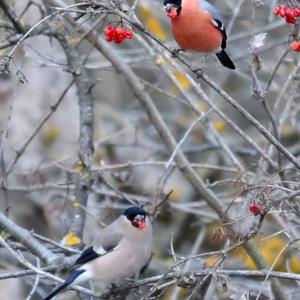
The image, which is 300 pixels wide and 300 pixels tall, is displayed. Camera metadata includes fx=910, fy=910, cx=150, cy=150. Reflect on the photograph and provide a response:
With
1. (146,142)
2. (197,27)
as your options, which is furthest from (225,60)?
(146,142)

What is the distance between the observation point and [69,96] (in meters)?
7.01

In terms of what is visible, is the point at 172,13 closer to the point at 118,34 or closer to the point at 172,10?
the point at 172,10

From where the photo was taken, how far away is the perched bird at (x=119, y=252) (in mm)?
4230

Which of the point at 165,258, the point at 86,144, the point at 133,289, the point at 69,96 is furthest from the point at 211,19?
the point at 69,96

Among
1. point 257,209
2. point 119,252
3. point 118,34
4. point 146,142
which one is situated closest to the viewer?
point 257,209

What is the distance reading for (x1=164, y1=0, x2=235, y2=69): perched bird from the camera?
4.09 metres

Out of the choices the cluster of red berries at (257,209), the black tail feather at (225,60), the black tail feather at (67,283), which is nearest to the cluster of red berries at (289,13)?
the cluster of red berries at (257,209)

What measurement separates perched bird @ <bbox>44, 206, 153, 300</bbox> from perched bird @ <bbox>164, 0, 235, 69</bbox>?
Result: 842mm

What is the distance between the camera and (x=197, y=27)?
414cm

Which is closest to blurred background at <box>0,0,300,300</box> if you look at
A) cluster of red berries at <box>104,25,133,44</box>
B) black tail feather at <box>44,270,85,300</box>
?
black tail feather at <box>44,270,85,300</box>

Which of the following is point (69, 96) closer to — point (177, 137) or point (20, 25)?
point (177, 137)

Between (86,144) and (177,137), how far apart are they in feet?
6.93

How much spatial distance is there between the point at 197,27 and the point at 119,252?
44.9 inches

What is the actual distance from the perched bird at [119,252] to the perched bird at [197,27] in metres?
0.84
